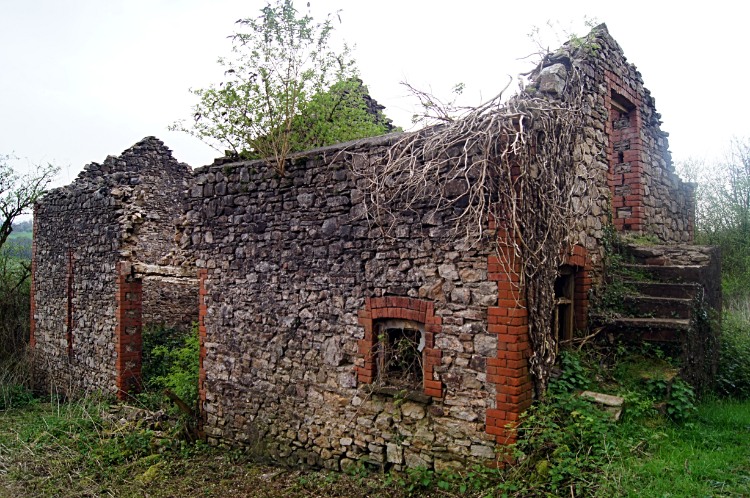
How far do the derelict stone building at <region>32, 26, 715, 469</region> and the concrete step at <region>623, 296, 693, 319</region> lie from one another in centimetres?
57

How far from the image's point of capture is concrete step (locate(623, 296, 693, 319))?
6.31 metres

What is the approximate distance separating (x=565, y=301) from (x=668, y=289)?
1.61 metres

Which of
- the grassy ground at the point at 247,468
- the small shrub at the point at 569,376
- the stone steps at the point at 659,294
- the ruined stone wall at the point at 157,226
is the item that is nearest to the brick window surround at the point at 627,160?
the stone steps at the point at 659,294

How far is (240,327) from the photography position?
23.9 ft

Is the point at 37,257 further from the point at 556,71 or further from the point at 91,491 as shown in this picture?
the point at 556,71

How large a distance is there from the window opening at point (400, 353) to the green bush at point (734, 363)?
14.9 ft

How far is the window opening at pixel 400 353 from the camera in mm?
5684

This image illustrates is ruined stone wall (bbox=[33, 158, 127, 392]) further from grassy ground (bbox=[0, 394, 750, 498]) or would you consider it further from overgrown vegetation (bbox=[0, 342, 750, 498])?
overgrown vegetation (bbox=[0, 342, 750, 498])

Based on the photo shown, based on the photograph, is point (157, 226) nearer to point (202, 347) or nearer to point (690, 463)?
point (202, 347)

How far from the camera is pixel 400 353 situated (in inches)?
229

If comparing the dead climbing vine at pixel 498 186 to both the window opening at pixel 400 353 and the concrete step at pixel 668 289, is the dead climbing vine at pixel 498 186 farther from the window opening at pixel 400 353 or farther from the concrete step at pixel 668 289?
the concrete step at pixel 668 289

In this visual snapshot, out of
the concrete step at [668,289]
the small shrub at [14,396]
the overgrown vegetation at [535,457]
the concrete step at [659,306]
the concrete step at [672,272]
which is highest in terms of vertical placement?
the concrete step at [672,272]

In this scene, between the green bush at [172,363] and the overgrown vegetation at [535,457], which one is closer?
the overgrown vegetation at [535,457]

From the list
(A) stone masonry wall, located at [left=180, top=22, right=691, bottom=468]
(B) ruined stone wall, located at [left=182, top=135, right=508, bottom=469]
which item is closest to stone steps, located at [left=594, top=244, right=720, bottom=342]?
(A) stone masonry wall, located at [left=180, top=22, right=691, bottom=468]
